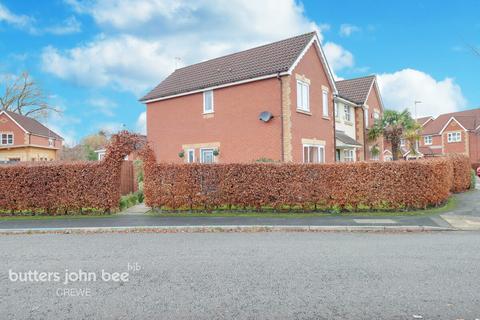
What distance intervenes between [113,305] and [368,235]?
663cm

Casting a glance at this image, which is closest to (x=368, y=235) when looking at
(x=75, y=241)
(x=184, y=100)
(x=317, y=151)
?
(x=75, y=241)

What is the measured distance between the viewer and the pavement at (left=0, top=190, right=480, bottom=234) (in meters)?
9.49

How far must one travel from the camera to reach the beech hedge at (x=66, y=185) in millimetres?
12312

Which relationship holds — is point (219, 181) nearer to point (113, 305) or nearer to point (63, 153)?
point (113, 305)

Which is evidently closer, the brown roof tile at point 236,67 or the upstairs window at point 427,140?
the brown roof tile at point 236,67

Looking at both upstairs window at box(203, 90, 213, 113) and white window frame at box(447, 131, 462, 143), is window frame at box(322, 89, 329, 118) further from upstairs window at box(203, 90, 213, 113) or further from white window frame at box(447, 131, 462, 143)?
white window frame at box(447, 131, 462, 143)

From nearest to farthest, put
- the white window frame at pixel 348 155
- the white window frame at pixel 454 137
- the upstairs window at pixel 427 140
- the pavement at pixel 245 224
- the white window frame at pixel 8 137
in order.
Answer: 1. the pavement at pixel 245 224
2. the white window frame at pixel 348 155
3. the white window frame at pixel 8 137
4. the white window frame at pixel 454 137
5. the upstairs window at pixel 427 140

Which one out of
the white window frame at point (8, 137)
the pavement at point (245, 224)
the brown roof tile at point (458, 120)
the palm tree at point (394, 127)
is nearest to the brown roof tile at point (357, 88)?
the palm tree at point (394, 127)

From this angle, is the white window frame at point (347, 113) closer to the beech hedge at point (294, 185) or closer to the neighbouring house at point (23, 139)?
the beech hedge at point (294, 185)

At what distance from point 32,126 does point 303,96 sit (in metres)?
44.7

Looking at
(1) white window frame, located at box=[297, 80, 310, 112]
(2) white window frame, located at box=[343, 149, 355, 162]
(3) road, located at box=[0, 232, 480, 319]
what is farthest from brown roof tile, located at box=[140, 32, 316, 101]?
(3) road, located at box=[0, 232, 480, 319]

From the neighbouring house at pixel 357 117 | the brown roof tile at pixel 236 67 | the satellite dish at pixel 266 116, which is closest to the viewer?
the satellite dish at pixel 266 116

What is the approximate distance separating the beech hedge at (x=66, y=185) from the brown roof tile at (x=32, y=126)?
39391 mm

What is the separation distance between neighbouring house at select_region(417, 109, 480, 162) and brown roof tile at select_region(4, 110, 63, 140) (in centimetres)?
5449
